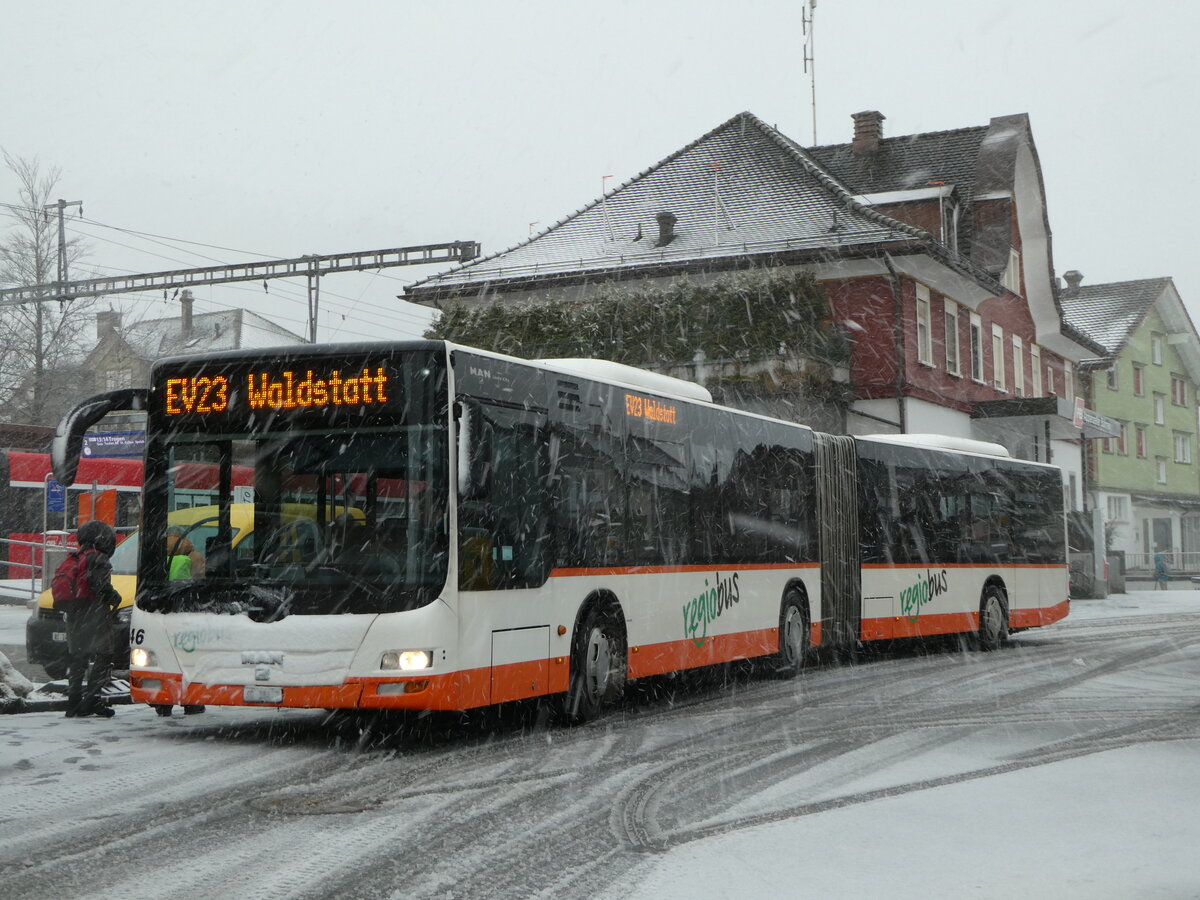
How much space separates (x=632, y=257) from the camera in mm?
34094

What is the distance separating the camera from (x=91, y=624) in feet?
37.4

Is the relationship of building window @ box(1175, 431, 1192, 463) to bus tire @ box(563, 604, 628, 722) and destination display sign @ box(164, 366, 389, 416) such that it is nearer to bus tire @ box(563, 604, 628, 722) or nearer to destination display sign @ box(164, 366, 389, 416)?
bus tire @ box(563, 604, 628, 722)

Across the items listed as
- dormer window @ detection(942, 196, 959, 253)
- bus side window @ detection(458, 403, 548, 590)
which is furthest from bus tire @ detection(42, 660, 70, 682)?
dormer window @ detection(942, 196, 959, 253)

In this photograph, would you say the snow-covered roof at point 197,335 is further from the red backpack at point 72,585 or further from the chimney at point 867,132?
the chimney at point 867,132

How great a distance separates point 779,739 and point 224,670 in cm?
381

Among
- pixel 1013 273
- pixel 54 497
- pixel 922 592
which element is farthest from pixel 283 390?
pixel 1013 273

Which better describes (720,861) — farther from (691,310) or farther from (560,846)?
(691,310)

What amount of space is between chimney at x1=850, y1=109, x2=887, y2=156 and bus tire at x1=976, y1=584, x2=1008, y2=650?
72.9 ft

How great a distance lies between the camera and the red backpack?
37.9 ft

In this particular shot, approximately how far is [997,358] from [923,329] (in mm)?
7889

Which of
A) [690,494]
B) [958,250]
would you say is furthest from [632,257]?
[690,494]

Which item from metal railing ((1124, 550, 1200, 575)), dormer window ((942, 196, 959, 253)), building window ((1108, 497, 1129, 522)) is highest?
dormer window ((942, 196, 959, 253))

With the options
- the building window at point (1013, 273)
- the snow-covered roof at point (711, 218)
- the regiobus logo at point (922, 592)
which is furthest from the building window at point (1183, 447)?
the regiobus logo at point (922, 592)

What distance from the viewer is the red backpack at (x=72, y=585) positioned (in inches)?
455
